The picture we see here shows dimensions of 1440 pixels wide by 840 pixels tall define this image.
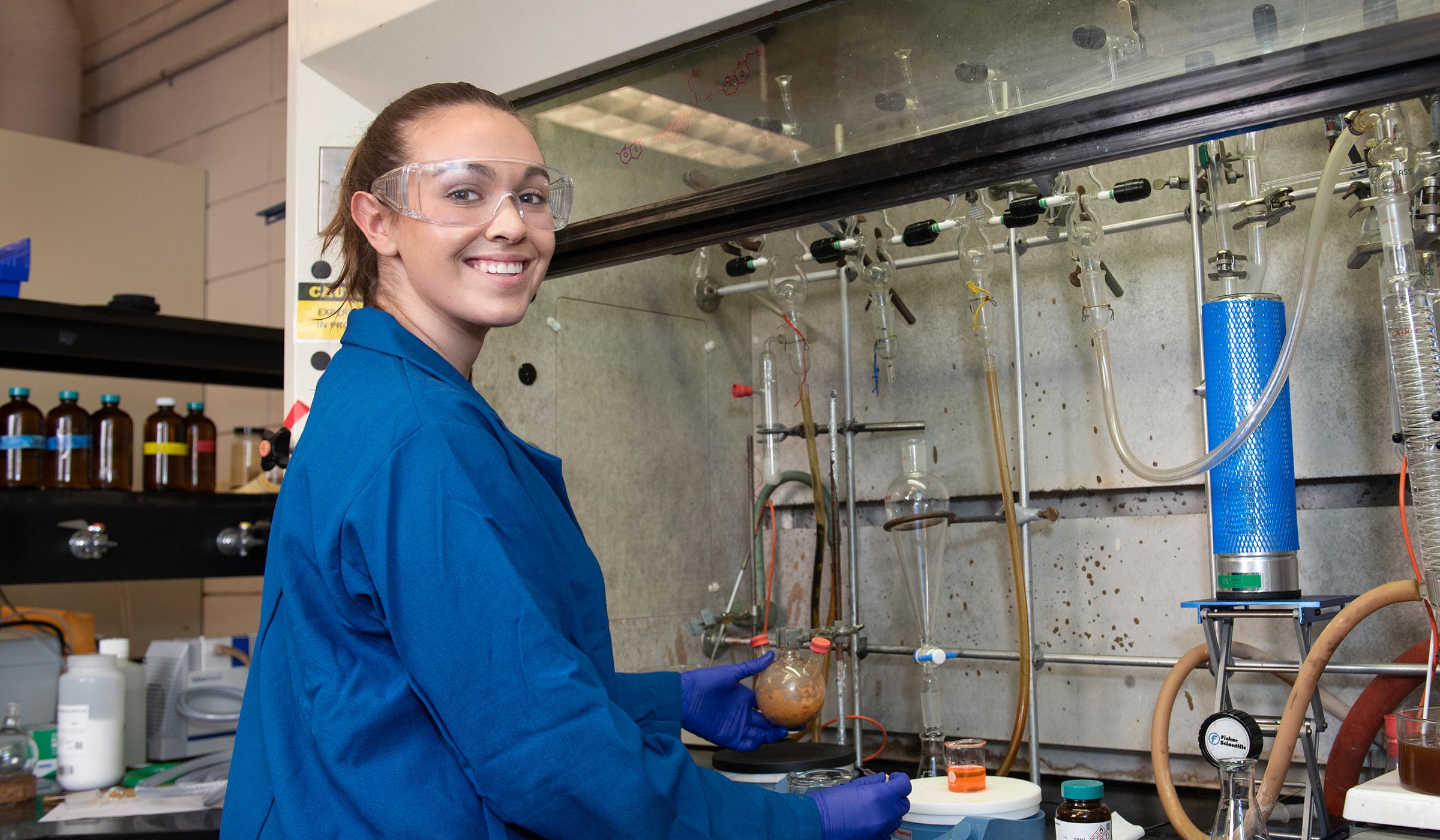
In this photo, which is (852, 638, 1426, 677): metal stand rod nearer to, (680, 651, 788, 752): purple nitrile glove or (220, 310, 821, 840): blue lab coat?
(680, 651, 788, 752): purple nitrile glove

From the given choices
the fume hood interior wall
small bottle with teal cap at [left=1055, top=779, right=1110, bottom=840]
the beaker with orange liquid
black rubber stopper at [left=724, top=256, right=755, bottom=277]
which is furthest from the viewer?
black rubber stopper at [left=724, top=256, right=755, bottom=277]

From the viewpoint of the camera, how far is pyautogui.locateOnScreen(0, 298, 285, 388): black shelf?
261cm

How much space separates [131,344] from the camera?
2783 millimetres

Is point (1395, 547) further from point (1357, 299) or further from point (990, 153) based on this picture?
point (990, 153)

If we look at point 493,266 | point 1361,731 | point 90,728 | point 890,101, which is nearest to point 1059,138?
point 890,101

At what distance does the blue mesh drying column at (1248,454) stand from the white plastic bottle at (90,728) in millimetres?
2327

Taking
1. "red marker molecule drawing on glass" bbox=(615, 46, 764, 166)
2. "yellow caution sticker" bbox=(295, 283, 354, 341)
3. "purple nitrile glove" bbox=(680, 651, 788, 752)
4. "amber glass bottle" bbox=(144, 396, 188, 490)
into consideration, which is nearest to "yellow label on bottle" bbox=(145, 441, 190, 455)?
"amber glass bottle" bbox=(144, 396, 188, 490)

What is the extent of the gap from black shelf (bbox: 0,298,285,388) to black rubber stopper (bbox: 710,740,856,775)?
1595 mm

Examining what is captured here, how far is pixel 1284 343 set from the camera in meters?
1.70

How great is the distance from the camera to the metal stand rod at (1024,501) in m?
2.22

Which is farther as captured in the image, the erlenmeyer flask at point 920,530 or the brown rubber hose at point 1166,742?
the erlenmeyer flask at point 920,530

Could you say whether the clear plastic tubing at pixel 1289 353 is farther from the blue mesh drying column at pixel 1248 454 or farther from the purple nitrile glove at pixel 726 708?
the purple nitrile glove at pixel 726 708

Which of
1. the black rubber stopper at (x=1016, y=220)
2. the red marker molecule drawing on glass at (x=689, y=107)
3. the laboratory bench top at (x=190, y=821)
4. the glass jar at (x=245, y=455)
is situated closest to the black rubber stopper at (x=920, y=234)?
the black rubber stopper at (x=1016, y=220)

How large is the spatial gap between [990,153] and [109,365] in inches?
101
